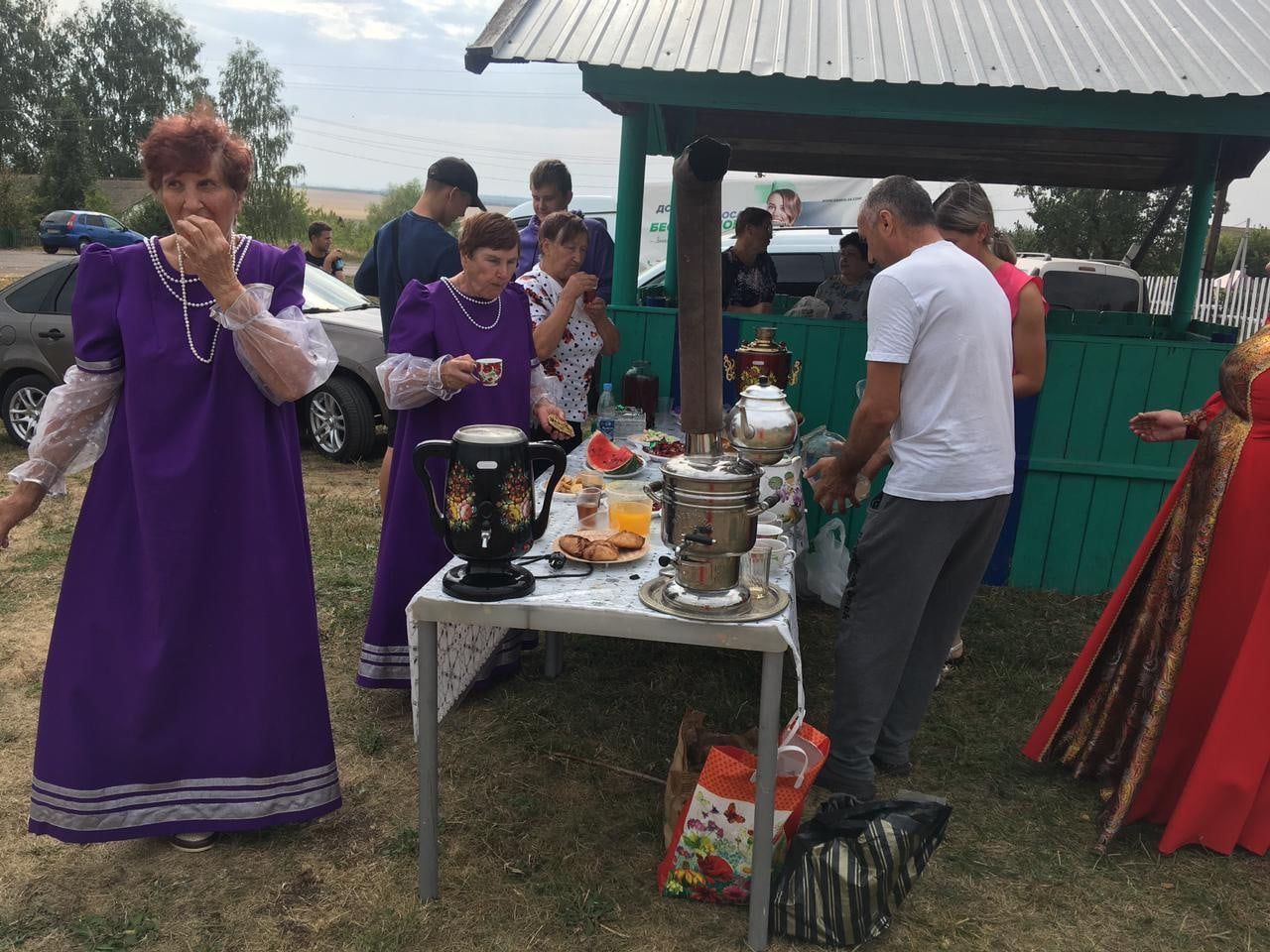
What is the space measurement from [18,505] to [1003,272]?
3.23m

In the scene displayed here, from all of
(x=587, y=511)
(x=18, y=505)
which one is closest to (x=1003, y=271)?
(x=587, y=511)

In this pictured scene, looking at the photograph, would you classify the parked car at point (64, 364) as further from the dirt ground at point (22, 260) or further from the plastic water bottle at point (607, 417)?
the dirt ground at point (22, 260)

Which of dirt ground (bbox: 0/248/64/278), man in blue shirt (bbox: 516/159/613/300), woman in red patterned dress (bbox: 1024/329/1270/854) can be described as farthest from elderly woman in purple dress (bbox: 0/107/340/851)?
dirt ground (bbox: 0/248/64/278)

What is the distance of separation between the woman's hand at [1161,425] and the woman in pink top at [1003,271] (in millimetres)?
367

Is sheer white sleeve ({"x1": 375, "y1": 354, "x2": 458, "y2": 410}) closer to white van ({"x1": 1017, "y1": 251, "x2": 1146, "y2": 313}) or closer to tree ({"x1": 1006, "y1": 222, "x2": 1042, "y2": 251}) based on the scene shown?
white van ({"x1": 1017, "y1": 251, "x2": 1146, "y2": 313})

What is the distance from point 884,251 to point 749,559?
1.04 meters

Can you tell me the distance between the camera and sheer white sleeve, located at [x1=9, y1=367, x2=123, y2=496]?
232 cm

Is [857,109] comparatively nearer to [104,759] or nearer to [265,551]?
[265,551]

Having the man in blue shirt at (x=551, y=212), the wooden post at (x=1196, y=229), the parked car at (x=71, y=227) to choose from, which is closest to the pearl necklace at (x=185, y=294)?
the man in blue shirt at (x=551, y=212)

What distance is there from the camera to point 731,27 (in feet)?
15.1

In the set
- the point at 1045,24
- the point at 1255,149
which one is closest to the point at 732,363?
the point at 1045,24

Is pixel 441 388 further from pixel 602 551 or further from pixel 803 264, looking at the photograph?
pixel 803 264

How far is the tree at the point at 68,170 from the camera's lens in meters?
48.3

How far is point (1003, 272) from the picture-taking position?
3.30 m
